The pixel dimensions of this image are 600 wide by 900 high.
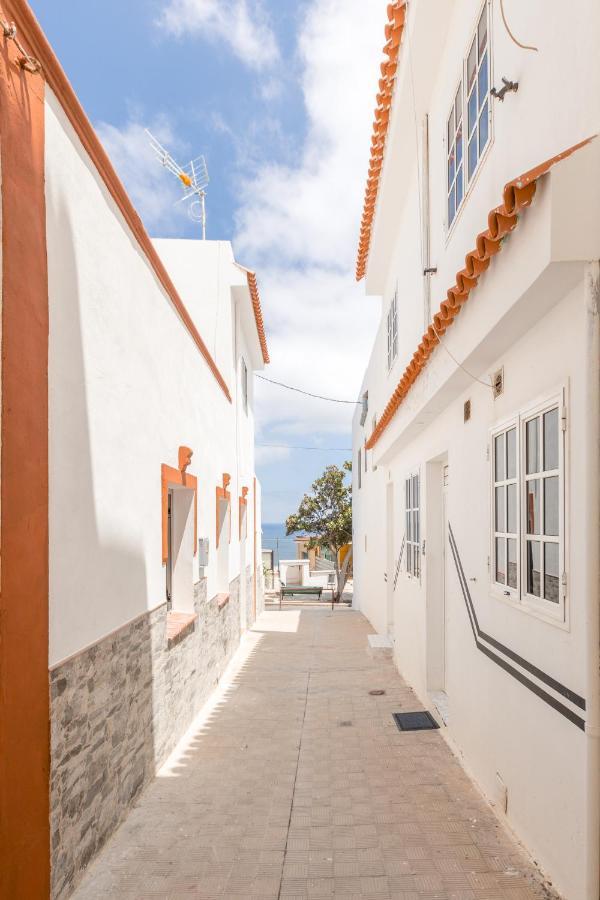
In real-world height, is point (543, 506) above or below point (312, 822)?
above

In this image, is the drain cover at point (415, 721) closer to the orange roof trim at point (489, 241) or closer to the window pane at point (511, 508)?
the window pane at point (511, 508)

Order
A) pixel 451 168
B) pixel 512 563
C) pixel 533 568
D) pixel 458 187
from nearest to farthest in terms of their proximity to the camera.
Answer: pixel 533 568
pixel 512 563
pixel 458 187
pixel 451 168

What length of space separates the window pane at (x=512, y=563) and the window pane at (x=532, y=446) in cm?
59

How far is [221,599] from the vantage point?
9555 mm

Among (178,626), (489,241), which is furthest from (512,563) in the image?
(178,626)

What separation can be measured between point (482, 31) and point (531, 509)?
12.0ft

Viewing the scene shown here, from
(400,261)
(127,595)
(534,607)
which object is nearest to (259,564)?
(400,261)

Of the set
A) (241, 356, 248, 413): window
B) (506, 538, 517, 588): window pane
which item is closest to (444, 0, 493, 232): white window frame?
(506, 538, 517, 588): window pane

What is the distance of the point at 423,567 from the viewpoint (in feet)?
25.1

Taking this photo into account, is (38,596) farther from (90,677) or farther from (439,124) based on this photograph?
(439,124)

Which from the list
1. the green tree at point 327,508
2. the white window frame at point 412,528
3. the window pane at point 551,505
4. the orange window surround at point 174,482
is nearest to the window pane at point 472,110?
the window pane at point 551,505

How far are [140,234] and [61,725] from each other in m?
3.70

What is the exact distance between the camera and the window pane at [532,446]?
151 inches

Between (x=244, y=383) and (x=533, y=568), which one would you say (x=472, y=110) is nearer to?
(x=533, y=568)
